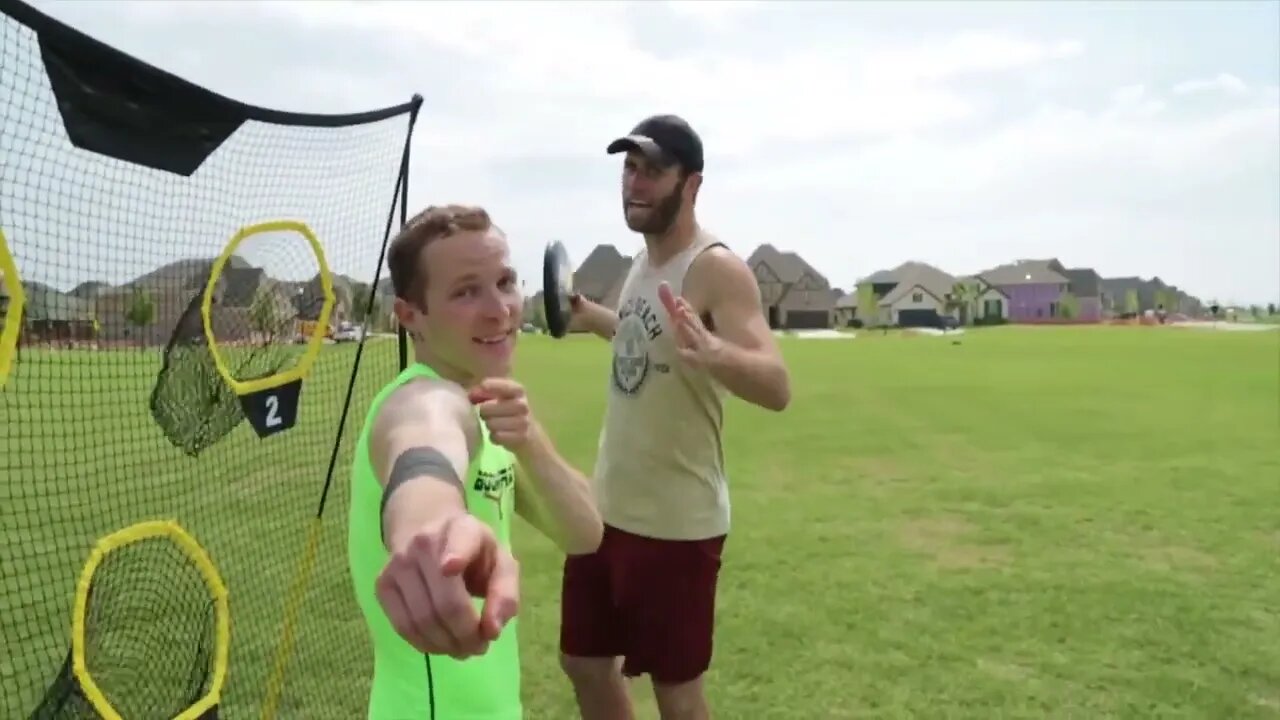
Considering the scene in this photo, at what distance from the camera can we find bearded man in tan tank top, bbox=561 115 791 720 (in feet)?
11.9

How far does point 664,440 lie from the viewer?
3.71 m

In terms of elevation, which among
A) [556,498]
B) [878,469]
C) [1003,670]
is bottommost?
[1003,670]

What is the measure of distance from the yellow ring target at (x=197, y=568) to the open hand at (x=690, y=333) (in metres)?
1.70

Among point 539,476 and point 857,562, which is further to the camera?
point 857,562

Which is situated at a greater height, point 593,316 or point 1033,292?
point 1033,292

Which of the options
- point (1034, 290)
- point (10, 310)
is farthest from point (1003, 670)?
point (1034, 290)

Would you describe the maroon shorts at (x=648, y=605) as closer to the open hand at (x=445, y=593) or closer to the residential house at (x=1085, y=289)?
the open hand at (x=445, y=593)

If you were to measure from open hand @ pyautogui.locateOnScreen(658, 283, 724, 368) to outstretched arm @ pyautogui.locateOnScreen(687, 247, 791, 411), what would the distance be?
0.8 inches

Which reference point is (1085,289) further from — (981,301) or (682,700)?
(682,700)

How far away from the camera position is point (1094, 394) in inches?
855

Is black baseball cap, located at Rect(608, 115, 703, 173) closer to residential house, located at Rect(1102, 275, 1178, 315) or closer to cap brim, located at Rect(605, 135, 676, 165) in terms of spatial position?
cap brim, located at Rect(605, 135, 676, 165)

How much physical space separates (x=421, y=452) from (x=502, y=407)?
303mm

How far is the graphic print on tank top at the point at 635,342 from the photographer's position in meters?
3.75

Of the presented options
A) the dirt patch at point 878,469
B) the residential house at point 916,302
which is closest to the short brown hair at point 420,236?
the dirt patch at point 878,469
